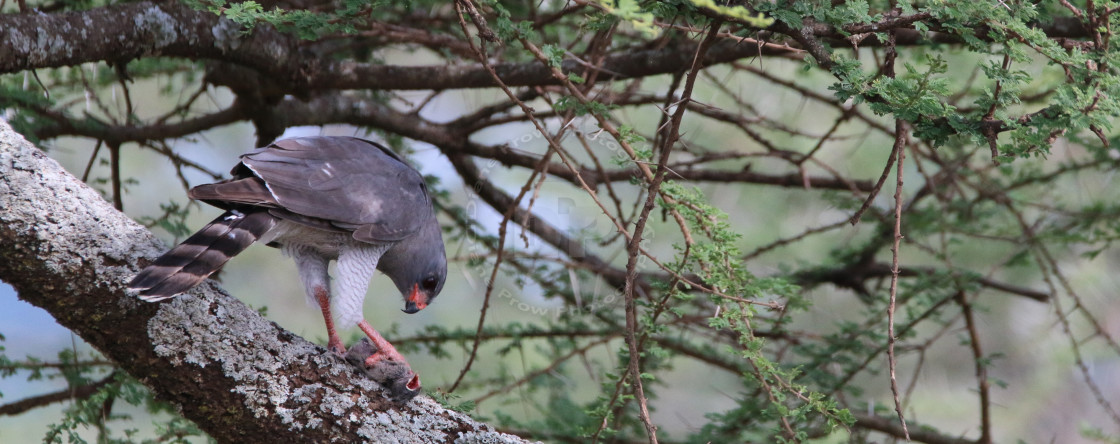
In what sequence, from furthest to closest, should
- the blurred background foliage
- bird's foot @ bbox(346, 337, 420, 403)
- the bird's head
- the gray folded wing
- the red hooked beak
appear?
the red hooked beak < the bird's head < the gray folded wing < bird's foot @ bbox(346, 337, 420, 403) < the blurred background foliage

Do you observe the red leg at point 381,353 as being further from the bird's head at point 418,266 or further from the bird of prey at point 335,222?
the bird's head at point 418,266

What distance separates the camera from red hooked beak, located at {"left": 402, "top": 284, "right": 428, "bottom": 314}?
362cm

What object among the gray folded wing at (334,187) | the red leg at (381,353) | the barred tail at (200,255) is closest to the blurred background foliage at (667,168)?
the red leg at (381,353)

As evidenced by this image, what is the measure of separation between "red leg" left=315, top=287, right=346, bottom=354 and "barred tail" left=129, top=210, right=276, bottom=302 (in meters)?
0.44

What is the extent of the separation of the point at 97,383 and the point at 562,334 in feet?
6.20

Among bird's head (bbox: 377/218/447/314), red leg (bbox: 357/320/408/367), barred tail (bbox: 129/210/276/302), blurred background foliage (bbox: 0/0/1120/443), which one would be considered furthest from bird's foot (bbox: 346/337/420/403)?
bird's head (bbox: 377/218/447/314)

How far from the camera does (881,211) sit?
461 centimetres

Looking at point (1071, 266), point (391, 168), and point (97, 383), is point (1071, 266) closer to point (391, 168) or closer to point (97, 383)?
point (391, 168)

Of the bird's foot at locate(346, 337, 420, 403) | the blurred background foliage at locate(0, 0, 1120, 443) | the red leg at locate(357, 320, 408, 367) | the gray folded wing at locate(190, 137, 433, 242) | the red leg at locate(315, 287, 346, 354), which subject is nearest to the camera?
the blurred background foliage at locate(0, 0, 1120, 443)

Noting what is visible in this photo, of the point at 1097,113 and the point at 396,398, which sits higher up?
the point at 1097,113

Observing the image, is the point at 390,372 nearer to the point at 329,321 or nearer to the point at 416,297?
the point at 329,321

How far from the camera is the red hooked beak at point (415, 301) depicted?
3615 mm

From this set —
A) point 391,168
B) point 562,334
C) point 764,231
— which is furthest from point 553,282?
point 764,231

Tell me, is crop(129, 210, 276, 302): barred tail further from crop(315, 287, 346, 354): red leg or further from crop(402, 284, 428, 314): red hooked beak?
crop(402, 284, 428, 314): red hooked beak
